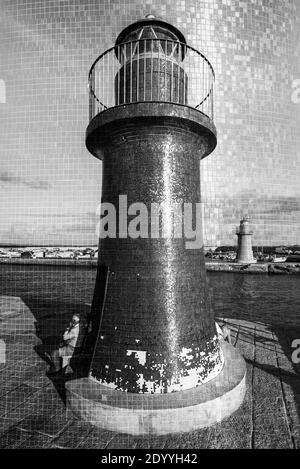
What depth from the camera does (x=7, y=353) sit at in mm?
8305

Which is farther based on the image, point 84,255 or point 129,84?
point 84,255

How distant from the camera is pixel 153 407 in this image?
493 centimetres

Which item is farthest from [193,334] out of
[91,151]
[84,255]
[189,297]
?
[84,255]

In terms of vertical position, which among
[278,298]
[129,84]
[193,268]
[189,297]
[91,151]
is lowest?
[278,298]

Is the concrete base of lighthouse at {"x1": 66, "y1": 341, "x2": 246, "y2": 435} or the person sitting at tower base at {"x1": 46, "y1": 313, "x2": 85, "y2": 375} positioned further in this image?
the person sitting at tower base at {"x1": 46, "y1": 313, "x2": 85, "y2": 375}

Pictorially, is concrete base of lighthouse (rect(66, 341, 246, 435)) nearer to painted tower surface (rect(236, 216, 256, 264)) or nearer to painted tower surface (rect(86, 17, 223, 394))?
painted tower surface (rect(86, 17, 223, 394))

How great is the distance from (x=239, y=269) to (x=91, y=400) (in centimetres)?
4132

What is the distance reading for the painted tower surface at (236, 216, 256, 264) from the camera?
42.6 metres

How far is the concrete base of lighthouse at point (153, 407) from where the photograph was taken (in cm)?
486

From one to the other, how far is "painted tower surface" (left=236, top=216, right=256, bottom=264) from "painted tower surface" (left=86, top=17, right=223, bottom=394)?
38566 mm

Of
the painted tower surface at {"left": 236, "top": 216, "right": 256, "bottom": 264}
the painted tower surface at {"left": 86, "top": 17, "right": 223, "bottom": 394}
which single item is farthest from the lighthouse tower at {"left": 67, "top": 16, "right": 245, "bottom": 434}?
the painted tower surface at {"left": 236, "top": 216, "right": 256, "bottom": 264}

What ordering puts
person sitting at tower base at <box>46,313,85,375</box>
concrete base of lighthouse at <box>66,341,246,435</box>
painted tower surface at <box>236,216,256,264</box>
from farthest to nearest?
painted tower surface at <box>236,216,256,264</box> → person sitting at tower base at <box>46,313,85,375</box> → concrete base of lighthouse at <box>66,341,246,435</box>

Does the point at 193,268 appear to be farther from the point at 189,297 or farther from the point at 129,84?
the point at 129,84
